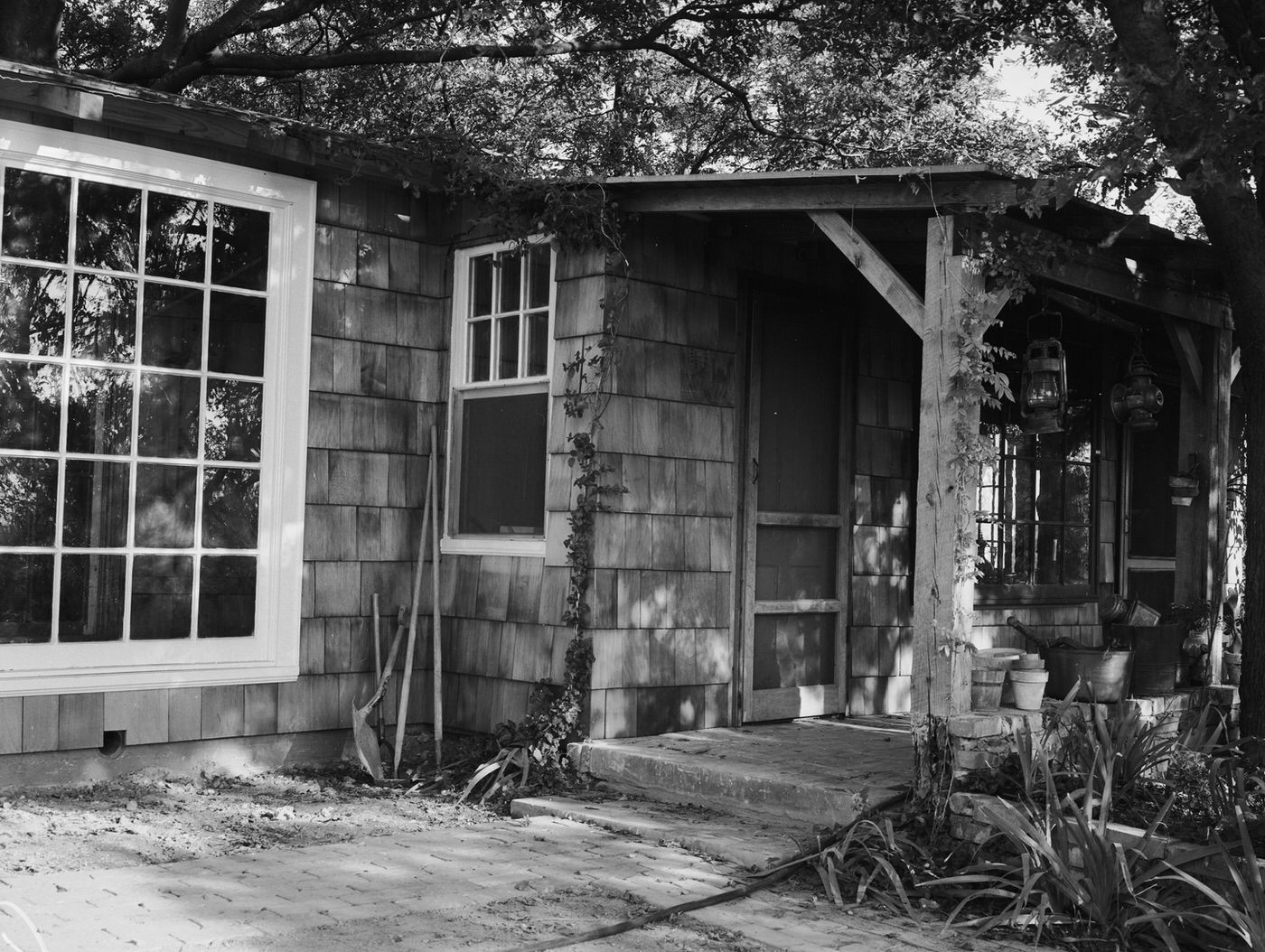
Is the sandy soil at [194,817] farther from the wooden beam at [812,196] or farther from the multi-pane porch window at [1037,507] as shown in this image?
the multi-pane porch window at [1037,507]

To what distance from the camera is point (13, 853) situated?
15.2ft

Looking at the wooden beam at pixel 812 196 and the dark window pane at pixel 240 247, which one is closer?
the wooden beam at pixel 812 196

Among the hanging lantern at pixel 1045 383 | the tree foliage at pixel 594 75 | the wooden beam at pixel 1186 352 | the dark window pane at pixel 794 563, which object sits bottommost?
the dark window pane at pixel 794 563

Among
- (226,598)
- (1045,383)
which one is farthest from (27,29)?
(1045,383)

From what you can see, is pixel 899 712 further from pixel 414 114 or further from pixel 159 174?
pixel 414 114

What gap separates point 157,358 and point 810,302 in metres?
3.44

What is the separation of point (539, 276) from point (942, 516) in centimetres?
258

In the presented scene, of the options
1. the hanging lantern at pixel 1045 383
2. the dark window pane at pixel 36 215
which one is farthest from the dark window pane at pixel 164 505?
the hanging lantern at pixel 1045 383

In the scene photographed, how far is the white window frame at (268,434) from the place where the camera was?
19.0ft

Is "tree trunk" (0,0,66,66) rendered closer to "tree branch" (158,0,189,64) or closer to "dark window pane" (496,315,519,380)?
"tree branch" (158,0,189,64)

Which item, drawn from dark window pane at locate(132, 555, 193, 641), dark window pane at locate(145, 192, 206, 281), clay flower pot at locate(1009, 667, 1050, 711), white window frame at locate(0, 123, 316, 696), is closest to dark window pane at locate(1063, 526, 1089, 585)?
clay flower pot at locate(1009, 667, 1050, 711)

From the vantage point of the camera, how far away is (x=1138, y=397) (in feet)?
23.7

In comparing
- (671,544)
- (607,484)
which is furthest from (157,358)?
(671,544)

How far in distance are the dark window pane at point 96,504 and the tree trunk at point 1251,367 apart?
5.04 m
